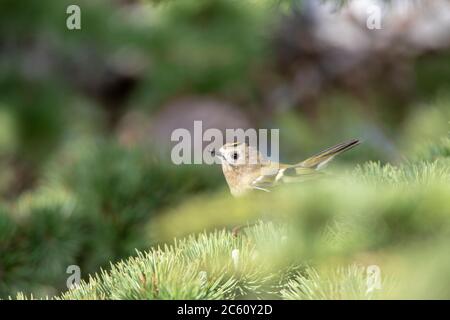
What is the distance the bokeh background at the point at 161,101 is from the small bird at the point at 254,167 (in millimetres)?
210

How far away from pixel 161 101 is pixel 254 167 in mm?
1619

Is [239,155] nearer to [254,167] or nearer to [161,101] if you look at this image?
[254,167]

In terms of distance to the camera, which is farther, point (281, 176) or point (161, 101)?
point (161, 101)

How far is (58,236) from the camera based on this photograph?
108 centimetres

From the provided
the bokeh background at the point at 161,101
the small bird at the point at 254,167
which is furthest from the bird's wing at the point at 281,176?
the bokeh background at the point at 161,101

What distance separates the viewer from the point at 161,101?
7.91 ft

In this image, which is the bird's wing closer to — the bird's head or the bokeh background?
the bird's head

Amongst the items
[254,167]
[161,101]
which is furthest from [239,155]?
[161,101]

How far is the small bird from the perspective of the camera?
0.79 metres

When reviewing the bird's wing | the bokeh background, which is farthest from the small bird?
the bokeh background

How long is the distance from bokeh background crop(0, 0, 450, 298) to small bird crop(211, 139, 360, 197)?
8.3 inches

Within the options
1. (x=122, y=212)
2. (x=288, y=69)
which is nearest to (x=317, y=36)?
(x=288, y=69)

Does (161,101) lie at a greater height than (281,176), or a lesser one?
greater

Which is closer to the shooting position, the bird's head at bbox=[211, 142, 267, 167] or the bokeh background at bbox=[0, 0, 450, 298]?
the bird's head at bbox=[211, 142, 267, 167]
